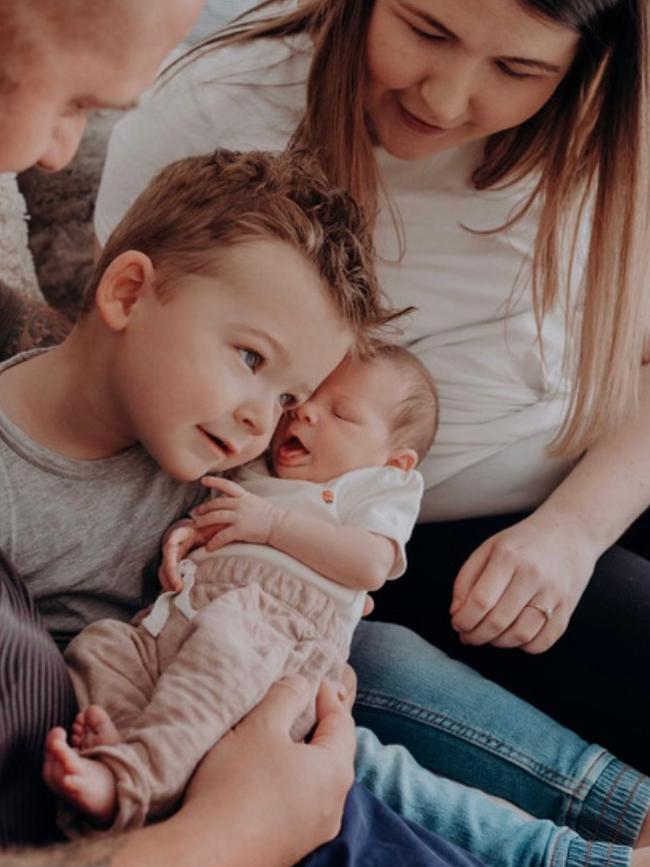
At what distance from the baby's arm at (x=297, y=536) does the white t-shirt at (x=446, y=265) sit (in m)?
0.32

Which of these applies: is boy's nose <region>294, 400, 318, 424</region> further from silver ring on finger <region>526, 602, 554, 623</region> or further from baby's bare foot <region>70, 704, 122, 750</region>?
baby's bare foot <region>70, 704, 122, 750</region>

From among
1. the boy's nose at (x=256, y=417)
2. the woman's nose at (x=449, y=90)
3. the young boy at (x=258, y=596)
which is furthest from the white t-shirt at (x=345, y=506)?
the woman's nose at (x=449, y=90)

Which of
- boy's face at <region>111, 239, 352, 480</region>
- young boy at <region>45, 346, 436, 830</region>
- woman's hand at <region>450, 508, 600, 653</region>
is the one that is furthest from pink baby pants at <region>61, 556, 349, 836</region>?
woman's hand at <region>450, 508, 600, 653</region>

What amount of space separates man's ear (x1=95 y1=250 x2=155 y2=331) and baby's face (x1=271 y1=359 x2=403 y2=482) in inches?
9.0

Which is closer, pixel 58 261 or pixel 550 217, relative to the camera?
pixel 550 217

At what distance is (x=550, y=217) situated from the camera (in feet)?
4.33

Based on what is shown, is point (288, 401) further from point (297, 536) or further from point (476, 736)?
point (476, 736)

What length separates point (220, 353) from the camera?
3.33 feet

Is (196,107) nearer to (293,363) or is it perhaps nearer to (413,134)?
(413,134)

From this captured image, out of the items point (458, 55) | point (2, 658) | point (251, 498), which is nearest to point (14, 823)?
point (2, 658)

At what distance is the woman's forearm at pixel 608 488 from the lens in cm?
136

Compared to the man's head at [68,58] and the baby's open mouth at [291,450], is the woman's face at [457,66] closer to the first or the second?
the baby's open mouth at [291,450]

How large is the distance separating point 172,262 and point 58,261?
1.47 feet

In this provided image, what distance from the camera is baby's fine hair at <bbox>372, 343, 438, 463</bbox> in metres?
1.25
